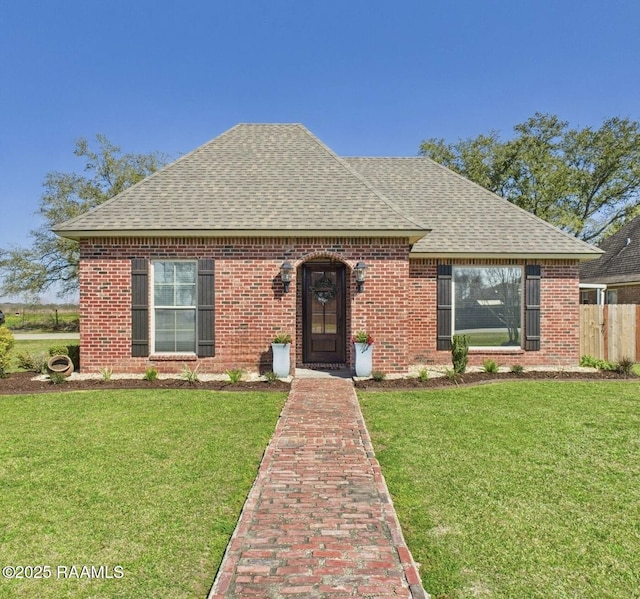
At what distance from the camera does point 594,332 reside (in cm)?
1115

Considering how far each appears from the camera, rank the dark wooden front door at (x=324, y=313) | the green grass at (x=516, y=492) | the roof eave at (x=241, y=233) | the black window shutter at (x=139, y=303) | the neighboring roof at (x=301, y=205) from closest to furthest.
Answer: the green grass at (x=516, y=492), the roof eave at (x=241, y=233), the neighboring roof at (x=301, y=205), the black window shutter at (x=139, y=303), the dark wooden front door at (x=324, y=313)

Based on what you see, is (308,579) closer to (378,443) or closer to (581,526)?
(581,526)

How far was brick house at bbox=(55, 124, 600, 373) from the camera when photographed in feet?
29.6

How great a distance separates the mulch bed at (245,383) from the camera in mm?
7805

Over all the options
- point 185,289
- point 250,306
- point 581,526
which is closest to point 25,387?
point 185,289

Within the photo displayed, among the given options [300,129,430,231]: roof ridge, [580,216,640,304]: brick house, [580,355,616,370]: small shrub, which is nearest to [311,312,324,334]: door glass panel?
[300,129,430,231]: roof ridge

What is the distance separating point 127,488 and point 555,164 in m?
29.8

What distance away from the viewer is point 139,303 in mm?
9031

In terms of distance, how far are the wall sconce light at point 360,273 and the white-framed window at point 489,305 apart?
113 inches

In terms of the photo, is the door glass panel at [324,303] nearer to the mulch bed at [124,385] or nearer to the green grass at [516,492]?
the mulch bed at [124,385]

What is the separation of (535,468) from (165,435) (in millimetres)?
4390

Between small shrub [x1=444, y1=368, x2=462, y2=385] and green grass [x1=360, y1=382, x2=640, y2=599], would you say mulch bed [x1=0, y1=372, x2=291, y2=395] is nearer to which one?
green grass [x1=360, y1=382, x2=640, y2=599]

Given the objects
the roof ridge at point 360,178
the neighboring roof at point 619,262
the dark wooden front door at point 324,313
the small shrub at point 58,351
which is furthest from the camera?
the neighboring roof at point 619,262

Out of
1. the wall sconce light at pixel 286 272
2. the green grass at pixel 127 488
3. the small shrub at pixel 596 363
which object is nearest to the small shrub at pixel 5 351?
the green grass at pixel 127 488
